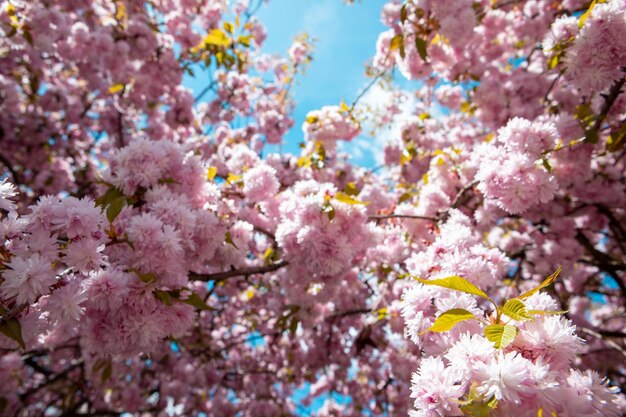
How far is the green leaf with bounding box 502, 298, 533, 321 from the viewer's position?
3.43ft

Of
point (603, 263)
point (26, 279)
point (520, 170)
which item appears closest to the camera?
point (26, 279)

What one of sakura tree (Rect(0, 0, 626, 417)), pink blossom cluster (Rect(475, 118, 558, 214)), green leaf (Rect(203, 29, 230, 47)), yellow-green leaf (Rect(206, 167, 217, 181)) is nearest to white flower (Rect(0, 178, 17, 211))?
sakura tree (Rect(0, 0, 626, 417))

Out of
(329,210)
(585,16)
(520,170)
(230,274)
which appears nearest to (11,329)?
(230,274)

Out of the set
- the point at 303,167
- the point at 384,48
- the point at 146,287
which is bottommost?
the point at 146,287

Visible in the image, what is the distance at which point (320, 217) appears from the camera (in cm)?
223

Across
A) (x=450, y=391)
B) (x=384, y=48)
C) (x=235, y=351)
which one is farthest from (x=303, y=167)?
(x=235, y=351)

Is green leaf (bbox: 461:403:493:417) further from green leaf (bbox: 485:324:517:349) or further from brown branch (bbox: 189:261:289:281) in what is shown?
brown branch (bbox: 189:261:289:281)

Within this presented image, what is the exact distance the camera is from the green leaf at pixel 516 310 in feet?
3.43

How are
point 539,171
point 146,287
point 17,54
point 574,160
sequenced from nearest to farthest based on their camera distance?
point 146,287, point 539,171, point 574,160, point 17,54

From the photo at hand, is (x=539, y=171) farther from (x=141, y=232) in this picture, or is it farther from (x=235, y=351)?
(x=235, y=351)

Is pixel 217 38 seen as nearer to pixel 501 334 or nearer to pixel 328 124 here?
pixel 328 124

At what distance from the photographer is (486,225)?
3.08 m

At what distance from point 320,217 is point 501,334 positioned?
133cm

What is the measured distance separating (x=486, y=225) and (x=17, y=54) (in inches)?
228
